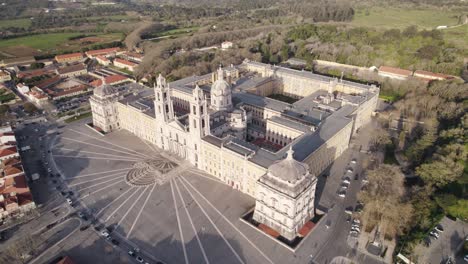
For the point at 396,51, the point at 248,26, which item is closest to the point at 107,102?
the point at 396,51

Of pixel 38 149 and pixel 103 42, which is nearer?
pixel 38 149

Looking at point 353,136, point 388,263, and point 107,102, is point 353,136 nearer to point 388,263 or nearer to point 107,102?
point 388,263

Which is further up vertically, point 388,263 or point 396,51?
point 396,51

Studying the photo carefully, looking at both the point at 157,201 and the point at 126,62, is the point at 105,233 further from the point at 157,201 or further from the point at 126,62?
the point at 126,62

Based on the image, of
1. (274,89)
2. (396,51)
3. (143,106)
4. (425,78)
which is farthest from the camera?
(396,51)

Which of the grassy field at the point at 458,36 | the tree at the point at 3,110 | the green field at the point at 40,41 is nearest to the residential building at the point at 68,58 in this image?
the green field at the point at 40,41

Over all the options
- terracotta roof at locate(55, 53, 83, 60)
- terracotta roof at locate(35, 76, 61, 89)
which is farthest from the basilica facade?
terracotta roof at locate(55, 53, 83, 60)
